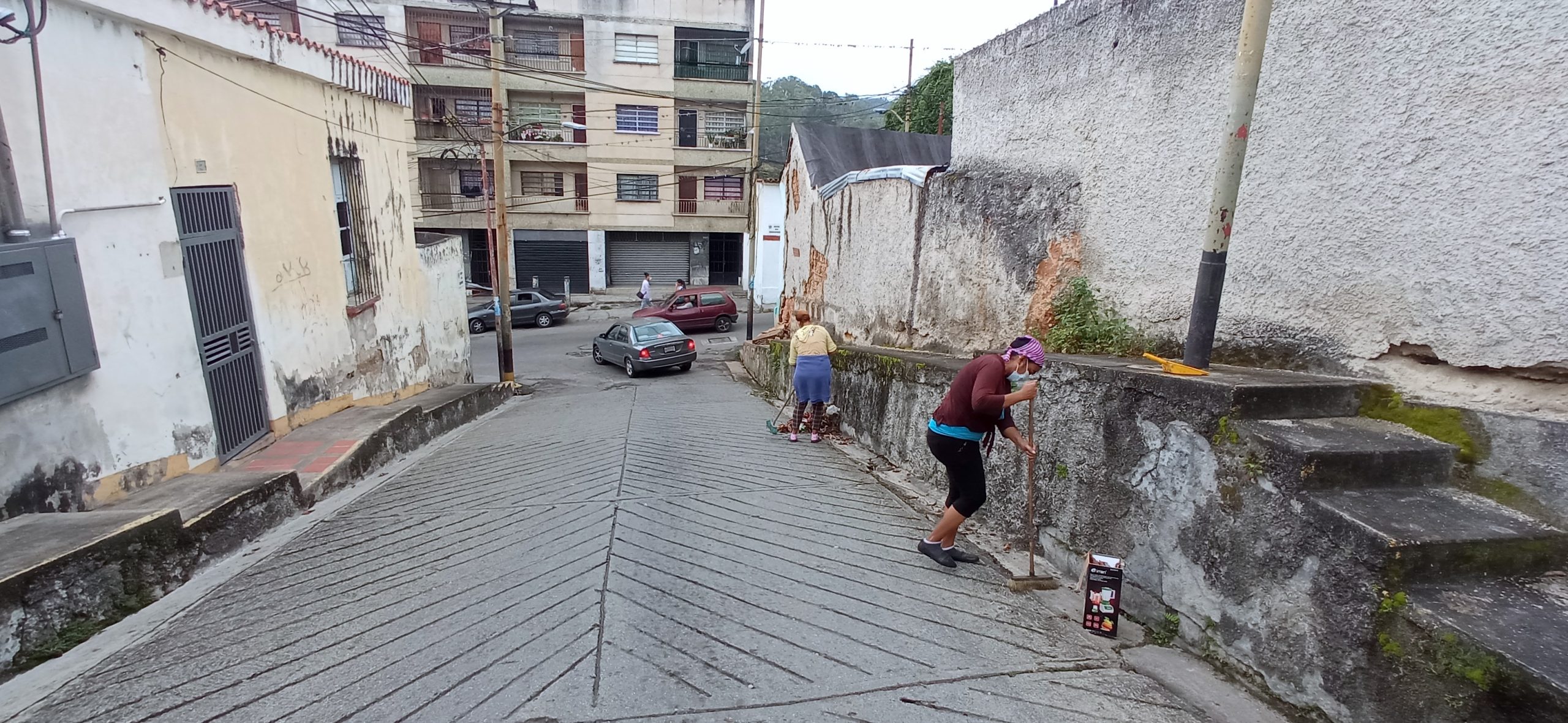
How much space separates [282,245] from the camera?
7453 millimetres

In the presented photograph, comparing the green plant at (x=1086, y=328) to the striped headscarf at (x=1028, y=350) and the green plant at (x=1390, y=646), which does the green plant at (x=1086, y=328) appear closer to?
the striped headscarf at (x=1028, y=350)

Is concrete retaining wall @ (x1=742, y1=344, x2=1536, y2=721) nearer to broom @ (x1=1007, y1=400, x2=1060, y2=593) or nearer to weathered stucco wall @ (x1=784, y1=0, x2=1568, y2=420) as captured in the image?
broom @ (x1=1007, y1=400, x2=1060, y2=593)

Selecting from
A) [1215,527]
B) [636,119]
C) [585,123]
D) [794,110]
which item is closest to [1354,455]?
[1215,527]

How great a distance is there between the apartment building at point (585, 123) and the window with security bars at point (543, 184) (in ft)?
0.17

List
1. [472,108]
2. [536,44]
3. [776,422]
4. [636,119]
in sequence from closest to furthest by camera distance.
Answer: [776,422]
[472,108]
[536,44]
[636,119]

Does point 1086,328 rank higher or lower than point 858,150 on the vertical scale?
lower

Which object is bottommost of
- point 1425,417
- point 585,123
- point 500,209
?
point 1425,417

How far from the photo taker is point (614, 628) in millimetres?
3332

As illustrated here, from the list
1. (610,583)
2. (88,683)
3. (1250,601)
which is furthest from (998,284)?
(88,683)

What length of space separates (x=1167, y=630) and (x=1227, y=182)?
7.17 ft

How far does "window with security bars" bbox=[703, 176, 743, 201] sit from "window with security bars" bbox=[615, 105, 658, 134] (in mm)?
3058

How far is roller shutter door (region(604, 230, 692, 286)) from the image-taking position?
3173 centimetres

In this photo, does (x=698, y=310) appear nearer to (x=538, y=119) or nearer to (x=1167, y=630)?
(x=538, y=119)

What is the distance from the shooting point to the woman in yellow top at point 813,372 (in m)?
8.04
